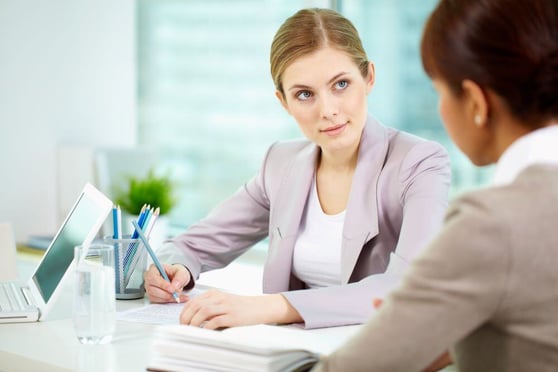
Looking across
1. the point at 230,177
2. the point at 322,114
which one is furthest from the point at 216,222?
the point at 230,177

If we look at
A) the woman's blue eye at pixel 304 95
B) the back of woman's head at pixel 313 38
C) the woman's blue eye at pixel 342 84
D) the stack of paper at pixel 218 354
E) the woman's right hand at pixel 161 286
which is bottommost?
the woman's right hand at pixel 161 286

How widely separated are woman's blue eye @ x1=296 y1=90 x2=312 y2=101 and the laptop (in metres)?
0.56

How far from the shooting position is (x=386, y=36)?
3.74 m

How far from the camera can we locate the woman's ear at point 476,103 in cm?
106

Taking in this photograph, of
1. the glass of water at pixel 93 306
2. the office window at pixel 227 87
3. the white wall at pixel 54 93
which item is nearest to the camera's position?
the glass of water at pixel 93 306

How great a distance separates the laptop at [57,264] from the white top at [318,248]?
55cm

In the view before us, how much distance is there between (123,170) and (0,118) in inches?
23.9

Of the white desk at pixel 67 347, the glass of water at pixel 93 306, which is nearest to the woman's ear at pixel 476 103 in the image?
the white desk at pixel 67 347

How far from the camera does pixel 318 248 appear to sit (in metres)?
2.04

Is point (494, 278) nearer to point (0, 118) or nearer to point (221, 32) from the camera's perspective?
point (0, 118)

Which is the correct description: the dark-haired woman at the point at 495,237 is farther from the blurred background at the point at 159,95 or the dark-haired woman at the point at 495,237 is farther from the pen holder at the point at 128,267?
the blurred background at the point at 159,95

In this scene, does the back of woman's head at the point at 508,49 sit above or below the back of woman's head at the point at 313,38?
below

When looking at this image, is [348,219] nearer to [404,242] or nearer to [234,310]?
[404,242]

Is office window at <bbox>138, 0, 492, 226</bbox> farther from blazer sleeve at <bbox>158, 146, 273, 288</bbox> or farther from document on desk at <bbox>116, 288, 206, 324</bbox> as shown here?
document on desk at <bbox>116, 288, 206, 324</bbox>
